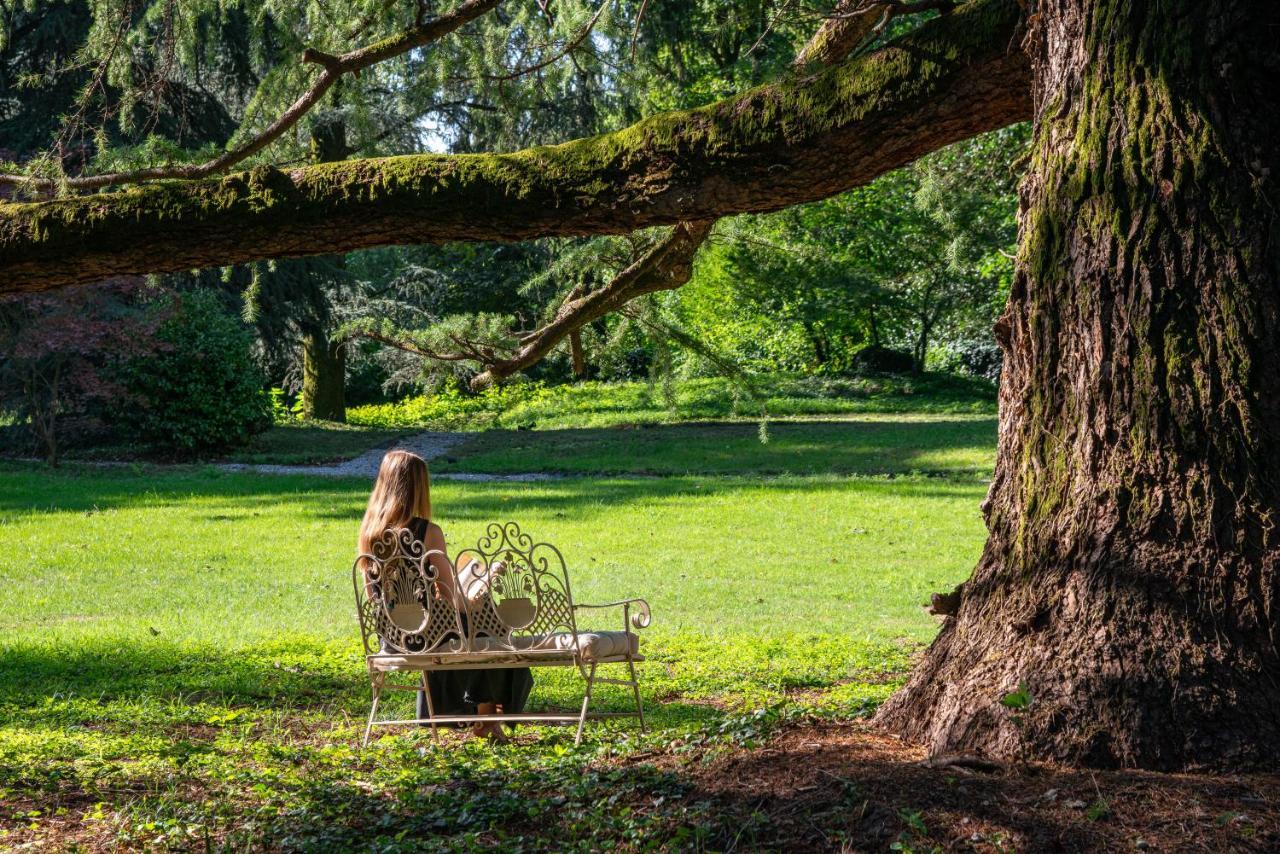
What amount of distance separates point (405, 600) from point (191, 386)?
1656 centimetres

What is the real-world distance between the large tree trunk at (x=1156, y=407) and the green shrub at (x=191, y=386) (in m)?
18.6

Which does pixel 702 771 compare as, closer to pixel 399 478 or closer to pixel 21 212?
pixel 399 478

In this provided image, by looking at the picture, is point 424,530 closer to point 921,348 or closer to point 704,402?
point 704,402

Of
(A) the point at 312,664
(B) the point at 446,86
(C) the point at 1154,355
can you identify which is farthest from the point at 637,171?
(A) the point at 312,664

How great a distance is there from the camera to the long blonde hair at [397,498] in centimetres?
595

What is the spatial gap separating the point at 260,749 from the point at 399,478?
1317 millimetres

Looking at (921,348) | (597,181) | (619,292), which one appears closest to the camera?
(597,181)

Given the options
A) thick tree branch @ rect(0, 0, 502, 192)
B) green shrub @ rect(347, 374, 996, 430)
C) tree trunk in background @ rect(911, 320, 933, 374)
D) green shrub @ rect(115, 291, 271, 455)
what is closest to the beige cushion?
thick tree branch @ rect(0, 0, 502, 192)

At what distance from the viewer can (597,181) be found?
475 centimetres

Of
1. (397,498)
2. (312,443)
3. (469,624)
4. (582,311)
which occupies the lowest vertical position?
(469,624)

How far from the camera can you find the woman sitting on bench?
590 centimetres

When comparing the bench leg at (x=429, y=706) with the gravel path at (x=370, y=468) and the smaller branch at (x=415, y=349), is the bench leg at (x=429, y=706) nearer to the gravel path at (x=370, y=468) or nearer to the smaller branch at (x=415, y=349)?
the smaller branch at (x=415, y=349)

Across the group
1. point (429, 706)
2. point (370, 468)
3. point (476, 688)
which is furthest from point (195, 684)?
point (370, 468)

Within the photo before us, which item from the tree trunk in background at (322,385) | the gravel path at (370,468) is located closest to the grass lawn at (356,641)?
the gravel path at (370,468)
